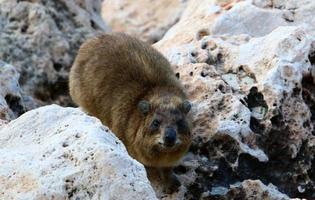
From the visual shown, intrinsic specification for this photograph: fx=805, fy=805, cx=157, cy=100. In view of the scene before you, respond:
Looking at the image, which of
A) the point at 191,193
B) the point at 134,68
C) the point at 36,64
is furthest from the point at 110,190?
the point at 36,64

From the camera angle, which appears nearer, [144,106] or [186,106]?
[186,106]

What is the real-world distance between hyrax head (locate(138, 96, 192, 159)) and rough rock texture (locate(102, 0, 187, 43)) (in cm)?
465

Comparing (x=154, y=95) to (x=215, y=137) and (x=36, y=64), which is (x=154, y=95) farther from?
(x=36, y=64)

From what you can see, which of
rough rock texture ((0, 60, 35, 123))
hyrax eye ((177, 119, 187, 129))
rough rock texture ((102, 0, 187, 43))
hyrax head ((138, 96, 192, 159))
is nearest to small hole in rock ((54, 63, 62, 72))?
rough rock texture ((0, 60, 35, 123))

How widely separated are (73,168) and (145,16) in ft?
25.6

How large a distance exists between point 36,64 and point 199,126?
8.11 feet

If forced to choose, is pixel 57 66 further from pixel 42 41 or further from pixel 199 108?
pixel 199 108

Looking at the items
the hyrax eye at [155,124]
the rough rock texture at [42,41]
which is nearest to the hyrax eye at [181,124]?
the hyrax eye at [155,124]

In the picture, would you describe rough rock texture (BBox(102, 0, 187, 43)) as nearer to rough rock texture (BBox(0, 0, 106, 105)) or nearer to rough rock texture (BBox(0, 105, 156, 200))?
rough rock texture (BBox(0, 0, 106, 105))

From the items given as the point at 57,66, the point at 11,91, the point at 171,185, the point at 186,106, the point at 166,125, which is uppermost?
the point at 11,91

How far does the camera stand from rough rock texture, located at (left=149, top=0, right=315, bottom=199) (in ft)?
22.4

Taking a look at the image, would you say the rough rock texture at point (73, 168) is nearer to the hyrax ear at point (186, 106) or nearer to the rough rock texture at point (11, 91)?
the hyrax ear at point (186, 106)

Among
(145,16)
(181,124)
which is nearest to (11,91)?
(181,124)

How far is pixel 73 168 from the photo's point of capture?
5027mm
